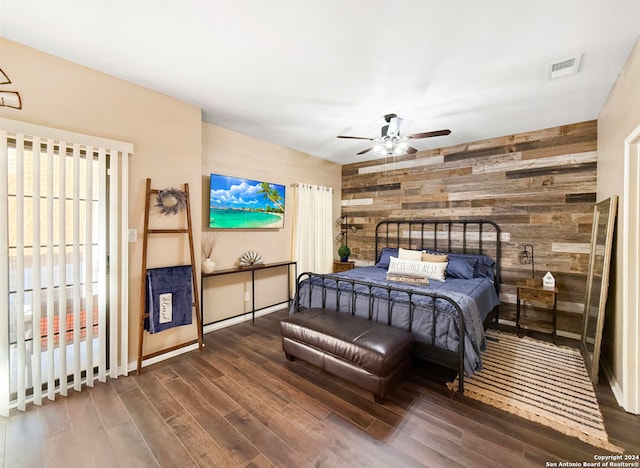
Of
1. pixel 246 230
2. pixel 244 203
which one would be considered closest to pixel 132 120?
pixel 244 203

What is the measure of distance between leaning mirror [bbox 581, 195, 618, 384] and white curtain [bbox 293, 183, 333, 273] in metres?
3.53

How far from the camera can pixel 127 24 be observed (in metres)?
1.80

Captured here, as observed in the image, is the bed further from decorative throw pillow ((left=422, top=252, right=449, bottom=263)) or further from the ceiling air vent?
the ceiling air vent

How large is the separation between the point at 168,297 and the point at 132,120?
1.74 meters

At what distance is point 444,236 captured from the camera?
436 cm

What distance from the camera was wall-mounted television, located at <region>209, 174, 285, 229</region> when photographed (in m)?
3.50

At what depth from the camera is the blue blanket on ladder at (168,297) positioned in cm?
261

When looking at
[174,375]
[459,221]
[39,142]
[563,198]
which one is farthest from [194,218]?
[563,198]

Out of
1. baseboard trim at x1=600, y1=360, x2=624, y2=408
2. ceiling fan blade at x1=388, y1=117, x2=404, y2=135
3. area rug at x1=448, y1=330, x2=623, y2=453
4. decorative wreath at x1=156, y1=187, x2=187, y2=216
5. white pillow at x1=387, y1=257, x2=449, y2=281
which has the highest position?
ceiling fan blade at x1=388, y1=117, x2=404, y2=135

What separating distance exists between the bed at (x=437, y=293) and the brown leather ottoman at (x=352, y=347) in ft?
0.67

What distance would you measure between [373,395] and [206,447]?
123cm

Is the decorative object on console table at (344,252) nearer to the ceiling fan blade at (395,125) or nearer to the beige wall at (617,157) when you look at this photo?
the ceiling fan blade at (395,125)

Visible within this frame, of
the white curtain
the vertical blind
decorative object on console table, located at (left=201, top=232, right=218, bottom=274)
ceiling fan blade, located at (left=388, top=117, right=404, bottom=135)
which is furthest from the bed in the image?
the vertical blind

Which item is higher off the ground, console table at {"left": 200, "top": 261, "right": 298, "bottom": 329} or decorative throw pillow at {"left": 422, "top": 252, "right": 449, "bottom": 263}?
decorative throw pillow at {"left": 422, "top": 252, "right": 449, "bottom": 263}
